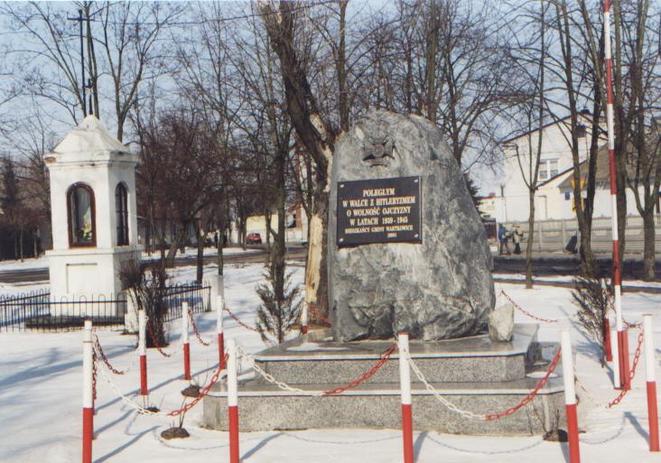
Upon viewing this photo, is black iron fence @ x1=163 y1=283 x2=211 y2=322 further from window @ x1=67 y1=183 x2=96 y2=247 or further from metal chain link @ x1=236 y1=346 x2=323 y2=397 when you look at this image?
metal chain link @ x1=236 y1=346 x2=323 y2=397

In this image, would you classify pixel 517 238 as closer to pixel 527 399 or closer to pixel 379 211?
pixel 379 211

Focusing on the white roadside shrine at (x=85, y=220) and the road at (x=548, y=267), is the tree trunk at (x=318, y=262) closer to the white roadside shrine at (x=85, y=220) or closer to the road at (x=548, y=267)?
the white roadside shrine at (x=85, y=220)

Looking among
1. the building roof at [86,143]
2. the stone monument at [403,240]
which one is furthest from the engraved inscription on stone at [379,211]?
the building roof at [86,143]

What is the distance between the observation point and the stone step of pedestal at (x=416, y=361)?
8.73 m

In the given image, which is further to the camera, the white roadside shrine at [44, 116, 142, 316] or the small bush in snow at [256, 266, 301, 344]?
the white roadside shrine at [44, 116, 142, 316]

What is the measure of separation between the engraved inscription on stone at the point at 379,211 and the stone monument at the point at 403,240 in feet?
0.04

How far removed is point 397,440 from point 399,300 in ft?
7.21

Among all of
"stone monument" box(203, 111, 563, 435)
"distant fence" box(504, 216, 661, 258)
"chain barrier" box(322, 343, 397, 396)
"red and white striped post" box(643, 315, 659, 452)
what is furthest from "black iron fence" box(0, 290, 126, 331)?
"distant fence" box(504, 216, 661, 258)

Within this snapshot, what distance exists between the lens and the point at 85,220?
2117 centimetres

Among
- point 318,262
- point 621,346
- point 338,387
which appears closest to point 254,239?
point 318,262

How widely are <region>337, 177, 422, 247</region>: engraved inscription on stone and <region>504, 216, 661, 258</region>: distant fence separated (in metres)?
33.3

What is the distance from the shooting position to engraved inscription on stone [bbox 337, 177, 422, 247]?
9938 mm

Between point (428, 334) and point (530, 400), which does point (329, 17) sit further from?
point (530, 400)

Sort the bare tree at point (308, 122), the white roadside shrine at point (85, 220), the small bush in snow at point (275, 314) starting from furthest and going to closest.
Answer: the white roadside shrine at point (85, 220) → the bare tree at point (308, 122) → the small bush in snow at point (275, 314)
